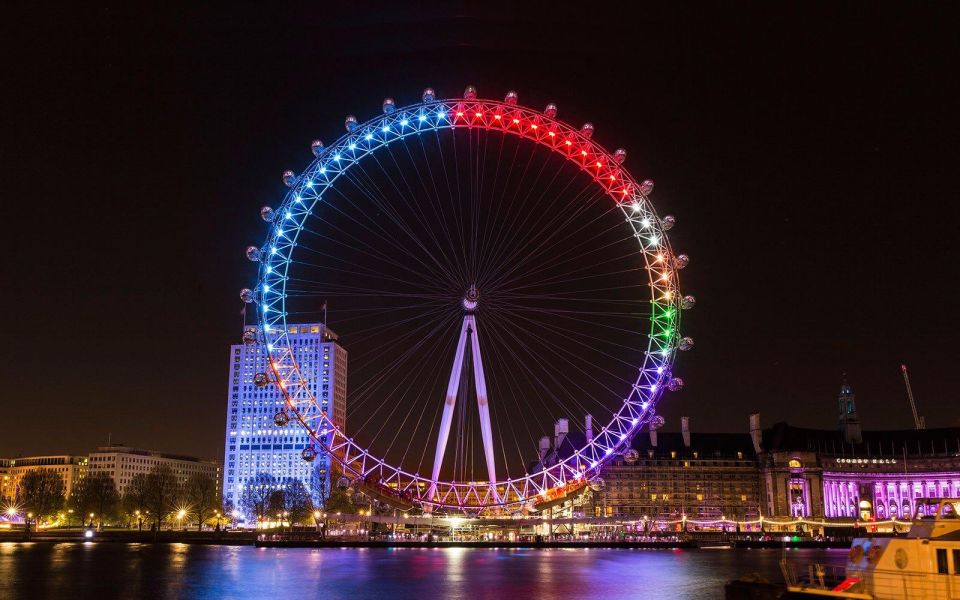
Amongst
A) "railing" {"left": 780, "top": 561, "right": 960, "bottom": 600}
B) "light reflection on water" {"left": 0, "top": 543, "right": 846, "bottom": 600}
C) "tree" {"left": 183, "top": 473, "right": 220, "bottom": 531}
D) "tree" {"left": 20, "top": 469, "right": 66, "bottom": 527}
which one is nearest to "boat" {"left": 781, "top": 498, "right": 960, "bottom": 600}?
"railing" {"left": 780, "top": 561, "right": 960, "bottom": 600}

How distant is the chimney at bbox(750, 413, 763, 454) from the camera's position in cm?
15950

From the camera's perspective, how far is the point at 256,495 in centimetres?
15675

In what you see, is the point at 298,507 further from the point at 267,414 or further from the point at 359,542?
the point at 267,414

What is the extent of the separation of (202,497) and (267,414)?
4784 centimetres

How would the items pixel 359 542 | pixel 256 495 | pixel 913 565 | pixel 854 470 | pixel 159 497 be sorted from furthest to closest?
pixel 854 470
pixel 256 495
pixel 159 497
pixel 359 542
pixel 913 565

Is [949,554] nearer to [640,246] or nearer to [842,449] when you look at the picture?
[640,246]

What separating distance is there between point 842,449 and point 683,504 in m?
33.3

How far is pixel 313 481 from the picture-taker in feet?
567

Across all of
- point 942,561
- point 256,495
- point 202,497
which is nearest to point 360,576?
point 942,561

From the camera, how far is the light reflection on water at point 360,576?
143 feet

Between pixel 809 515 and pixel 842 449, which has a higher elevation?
pixel 842 449

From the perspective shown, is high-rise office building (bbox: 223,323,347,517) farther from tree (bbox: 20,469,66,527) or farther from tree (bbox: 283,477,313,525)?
tree (bbox: 20,469,66,527)

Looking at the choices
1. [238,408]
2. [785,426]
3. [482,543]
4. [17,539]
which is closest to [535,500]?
[482,543]

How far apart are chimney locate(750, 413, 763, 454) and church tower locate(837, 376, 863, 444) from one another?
17.4 metres
